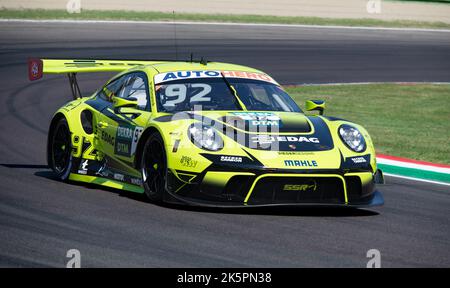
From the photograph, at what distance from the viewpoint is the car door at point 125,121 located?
29.9 ft

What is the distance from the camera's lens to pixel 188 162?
26.9 ft

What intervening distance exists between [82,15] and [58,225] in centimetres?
1944

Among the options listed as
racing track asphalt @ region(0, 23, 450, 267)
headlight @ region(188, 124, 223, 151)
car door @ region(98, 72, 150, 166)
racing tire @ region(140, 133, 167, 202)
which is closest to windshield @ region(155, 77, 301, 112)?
car door @ region(98, 72, 150, 166)

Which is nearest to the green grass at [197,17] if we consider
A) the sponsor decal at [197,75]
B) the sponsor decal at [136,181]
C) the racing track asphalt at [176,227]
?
the racing track asphalt at [176,227]

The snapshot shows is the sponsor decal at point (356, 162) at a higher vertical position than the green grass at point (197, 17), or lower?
lower

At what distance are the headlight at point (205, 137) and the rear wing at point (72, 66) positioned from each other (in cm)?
248

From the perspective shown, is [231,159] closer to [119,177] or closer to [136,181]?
[136,181]

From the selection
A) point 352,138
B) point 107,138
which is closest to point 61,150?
point 107,138

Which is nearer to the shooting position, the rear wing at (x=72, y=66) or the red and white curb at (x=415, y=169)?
the rear wing at (x=72, y=66)

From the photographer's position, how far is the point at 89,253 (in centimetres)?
655

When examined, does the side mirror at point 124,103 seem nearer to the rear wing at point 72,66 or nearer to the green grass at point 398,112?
the rear wing at point 72,66

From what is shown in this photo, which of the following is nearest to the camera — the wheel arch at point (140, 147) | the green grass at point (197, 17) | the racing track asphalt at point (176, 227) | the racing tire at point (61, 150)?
the racing track asphalt at point (176, 227)

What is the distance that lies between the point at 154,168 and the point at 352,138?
173 cm
